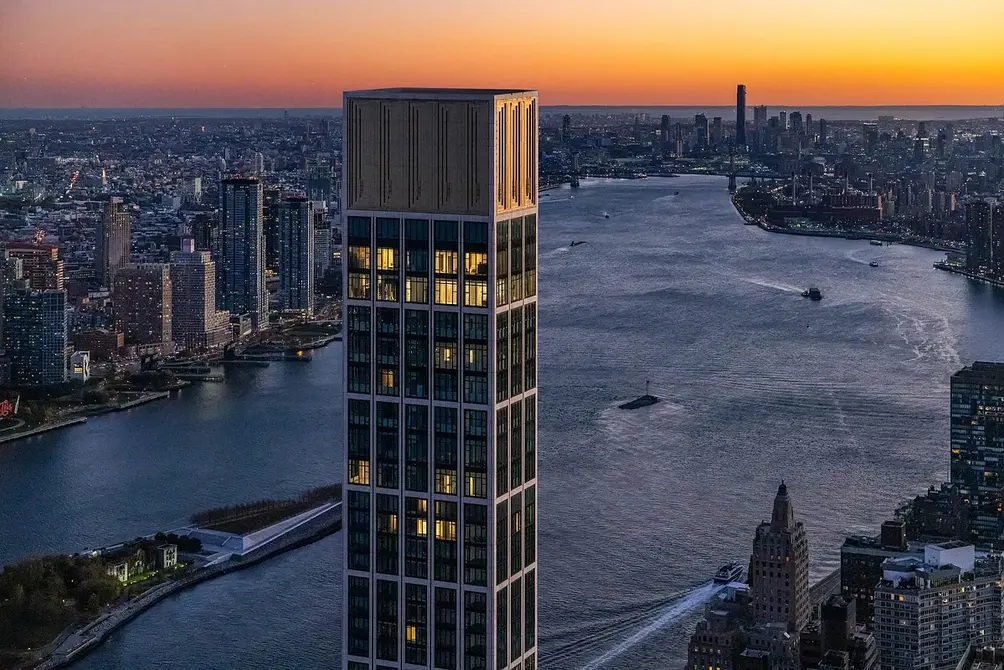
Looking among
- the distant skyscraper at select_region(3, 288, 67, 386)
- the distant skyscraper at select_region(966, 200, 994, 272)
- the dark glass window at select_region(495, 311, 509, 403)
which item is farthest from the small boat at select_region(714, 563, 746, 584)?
the distant skyscraper at select_region(966, 200, 994, 272)

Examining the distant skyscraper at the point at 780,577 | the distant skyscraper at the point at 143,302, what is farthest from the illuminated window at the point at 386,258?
the distant skyscraper at the point at 143,302

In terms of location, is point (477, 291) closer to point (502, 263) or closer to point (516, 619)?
point (502, 263)

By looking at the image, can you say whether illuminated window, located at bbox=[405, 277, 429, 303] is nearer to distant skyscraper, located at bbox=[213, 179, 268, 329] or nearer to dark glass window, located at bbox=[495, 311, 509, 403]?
dark glass window, located at bbox=[495, 311, 509, 403]

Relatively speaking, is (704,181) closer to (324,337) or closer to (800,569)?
(324,337)

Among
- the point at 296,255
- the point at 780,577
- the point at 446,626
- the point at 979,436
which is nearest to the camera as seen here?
the point at 446,626

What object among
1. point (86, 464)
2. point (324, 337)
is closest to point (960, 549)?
point (86, 464)

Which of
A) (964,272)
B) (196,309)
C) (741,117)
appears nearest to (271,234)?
(196,309)
